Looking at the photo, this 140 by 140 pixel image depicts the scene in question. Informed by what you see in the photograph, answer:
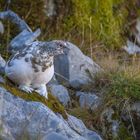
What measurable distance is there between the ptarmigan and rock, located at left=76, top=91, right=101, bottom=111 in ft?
5.06

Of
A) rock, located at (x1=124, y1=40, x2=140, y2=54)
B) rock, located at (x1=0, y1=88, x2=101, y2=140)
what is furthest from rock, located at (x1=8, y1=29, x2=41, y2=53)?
rock, located at (x1=124, y1=40, x2=140, y2=54)

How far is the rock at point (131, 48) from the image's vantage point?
9.51 m

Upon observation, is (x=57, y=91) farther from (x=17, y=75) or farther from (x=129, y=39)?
(x=129, y=39)

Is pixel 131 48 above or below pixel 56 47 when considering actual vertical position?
below

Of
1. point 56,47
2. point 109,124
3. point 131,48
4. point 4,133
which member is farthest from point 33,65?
point 131,48

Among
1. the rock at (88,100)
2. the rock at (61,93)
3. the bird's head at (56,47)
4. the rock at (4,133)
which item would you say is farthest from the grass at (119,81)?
the rock at (4,133)

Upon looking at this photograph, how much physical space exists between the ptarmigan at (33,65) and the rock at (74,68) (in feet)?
6.54

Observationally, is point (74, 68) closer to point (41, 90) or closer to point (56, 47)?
point (41, 90)

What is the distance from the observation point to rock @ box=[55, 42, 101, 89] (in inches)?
275

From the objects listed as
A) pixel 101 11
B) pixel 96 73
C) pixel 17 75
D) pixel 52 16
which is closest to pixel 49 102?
pixel 17 75

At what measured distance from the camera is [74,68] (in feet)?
23.6

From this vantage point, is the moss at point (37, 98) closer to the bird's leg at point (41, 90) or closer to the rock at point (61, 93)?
the bird's leg at point (41, 90)

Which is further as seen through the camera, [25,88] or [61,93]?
[61,93]

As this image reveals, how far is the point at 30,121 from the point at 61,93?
203 centimetres
